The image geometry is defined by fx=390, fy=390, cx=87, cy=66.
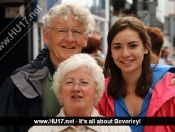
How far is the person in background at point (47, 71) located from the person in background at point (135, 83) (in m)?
0.12

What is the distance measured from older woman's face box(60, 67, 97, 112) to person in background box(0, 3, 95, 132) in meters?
0.12

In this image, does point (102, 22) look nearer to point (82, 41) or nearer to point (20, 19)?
point (20, 19)

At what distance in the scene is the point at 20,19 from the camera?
132 inches

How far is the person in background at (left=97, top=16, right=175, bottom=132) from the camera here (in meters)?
1.08

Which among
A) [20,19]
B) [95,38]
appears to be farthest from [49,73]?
[20,19]

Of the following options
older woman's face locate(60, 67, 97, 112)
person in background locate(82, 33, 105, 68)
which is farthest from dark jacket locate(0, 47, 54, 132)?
person in background locate(82, 33, 105, 68)

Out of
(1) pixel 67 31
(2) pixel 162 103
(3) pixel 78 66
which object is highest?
(1) pixel 67 31

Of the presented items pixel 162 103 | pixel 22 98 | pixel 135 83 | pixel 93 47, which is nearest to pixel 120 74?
pixel 135 83

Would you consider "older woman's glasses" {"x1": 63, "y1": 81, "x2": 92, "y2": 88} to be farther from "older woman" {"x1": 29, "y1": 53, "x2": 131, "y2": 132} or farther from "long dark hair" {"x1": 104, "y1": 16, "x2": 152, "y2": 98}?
"long dark hair" {"x1": 104, "y1": 16, "x2": 152, "y2": 98}

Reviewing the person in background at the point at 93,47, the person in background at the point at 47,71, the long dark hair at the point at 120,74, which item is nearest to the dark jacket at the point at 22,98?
the person in background at the point at 47,71

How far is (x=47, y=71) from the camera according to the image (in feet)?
4.01

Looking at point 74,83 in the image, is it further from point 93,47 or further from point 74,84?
point 93,47

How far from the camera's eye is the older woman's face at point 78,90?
1.03 m

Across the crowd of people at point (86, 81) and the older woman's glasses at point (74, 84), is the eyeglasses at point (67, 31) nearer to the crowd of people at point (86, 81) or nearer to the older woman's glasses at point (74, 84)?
the crowd of people at point (86, 81)
